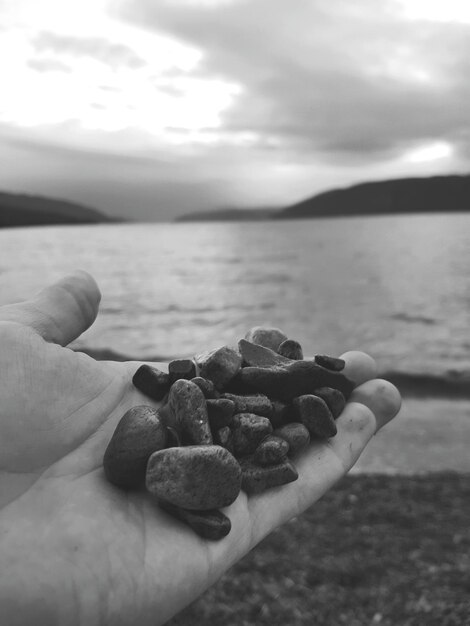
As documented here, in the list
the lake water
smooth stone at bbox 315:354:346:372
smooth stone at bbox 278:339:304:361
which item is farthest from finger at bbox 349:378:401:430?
the lake water

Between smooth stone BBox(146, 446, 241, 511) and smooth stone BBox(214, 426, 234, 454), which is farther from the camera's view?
smooth stone BBox(214, 426, 234, 454)

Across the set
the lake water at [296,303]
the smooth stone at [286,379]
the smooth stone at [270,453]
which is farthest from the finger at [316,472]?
the lake water at [296,303]

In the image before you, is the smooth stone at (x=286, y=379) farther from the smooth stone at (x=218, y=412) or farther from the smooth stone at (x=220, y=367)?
the smooth stone at (x=218, y=412)

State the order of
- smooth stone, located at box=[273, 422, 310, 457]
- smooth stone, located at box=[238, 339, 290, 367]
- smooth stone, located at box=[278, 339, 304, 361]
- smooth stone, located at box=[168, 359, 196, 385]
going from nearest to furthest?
1. smooth stone, located at box=[273, 422, 310, 457]
2. smooth stone, located at box=[168, 359, 196, 385]
3. smooth stone, located at box=[238, 339, 290, 367]
4. smooth stone, located at box=[278, 339, 304, 361]

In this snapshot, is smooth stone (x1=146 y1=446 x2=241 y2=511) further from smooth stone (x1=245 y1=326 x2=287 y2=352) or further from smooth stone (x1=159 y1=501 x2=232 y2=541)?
smooth stone (x1=245 y1=326 x2=287 y2=352)

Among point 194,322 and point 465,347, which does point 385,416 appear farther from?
point 194,322

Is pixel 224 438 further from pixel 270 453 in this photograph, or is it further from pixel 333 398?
pixel 333 398

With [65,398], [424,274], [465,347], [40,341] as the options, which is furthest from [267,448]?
[424,274]
